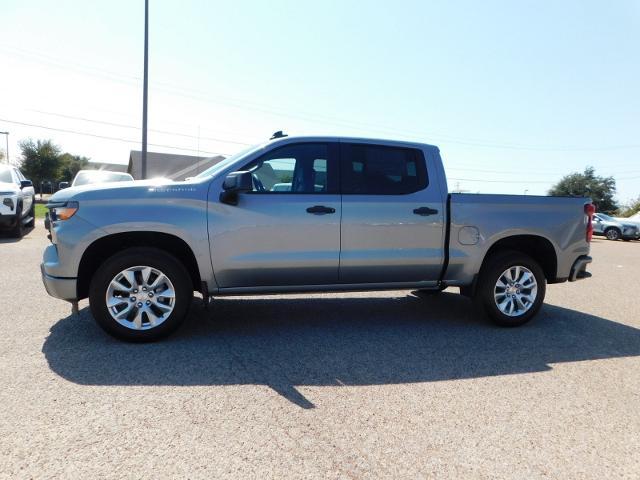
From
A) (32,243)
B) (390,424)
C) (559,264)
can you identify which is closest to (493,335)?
(559,264)

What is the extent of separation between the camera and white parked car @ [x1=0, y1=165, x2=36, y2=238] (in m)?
10.7

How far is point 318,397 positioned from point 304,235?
66.8 inches

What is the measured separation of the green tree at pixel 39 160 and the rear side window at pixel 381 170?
171ft

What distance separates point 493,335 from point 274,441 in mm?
2969

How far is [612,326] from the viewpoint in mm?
5301

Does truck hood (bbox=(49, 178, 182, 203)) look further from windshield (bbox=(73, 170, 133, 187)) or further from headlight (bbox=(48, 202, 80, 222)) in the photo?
windshield (bbox=(73, 170, 133, 187))

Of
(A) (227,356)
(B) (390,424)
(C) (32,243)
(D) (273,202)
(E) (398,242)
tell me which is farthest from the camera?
(C) (32,243)

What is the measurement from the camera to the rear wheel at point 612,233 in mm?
23362

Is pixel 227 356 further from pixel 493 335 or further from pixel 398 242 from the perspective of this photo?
pixel 493 335

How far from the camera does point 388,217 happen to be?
15.2 ft

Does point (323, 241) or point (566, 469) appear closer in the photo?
point (566, 469)

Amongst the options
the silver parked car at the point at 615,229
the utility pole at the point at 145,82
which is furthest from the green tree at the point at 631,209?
the utility pole at the point at 145,82

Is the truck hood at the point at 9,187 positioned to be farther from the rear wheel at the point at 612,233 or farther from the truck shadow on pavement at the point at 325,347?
the rear wheel at the point at 612,233

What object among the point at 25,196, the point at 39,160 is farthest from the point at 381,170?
the point at 39,160
